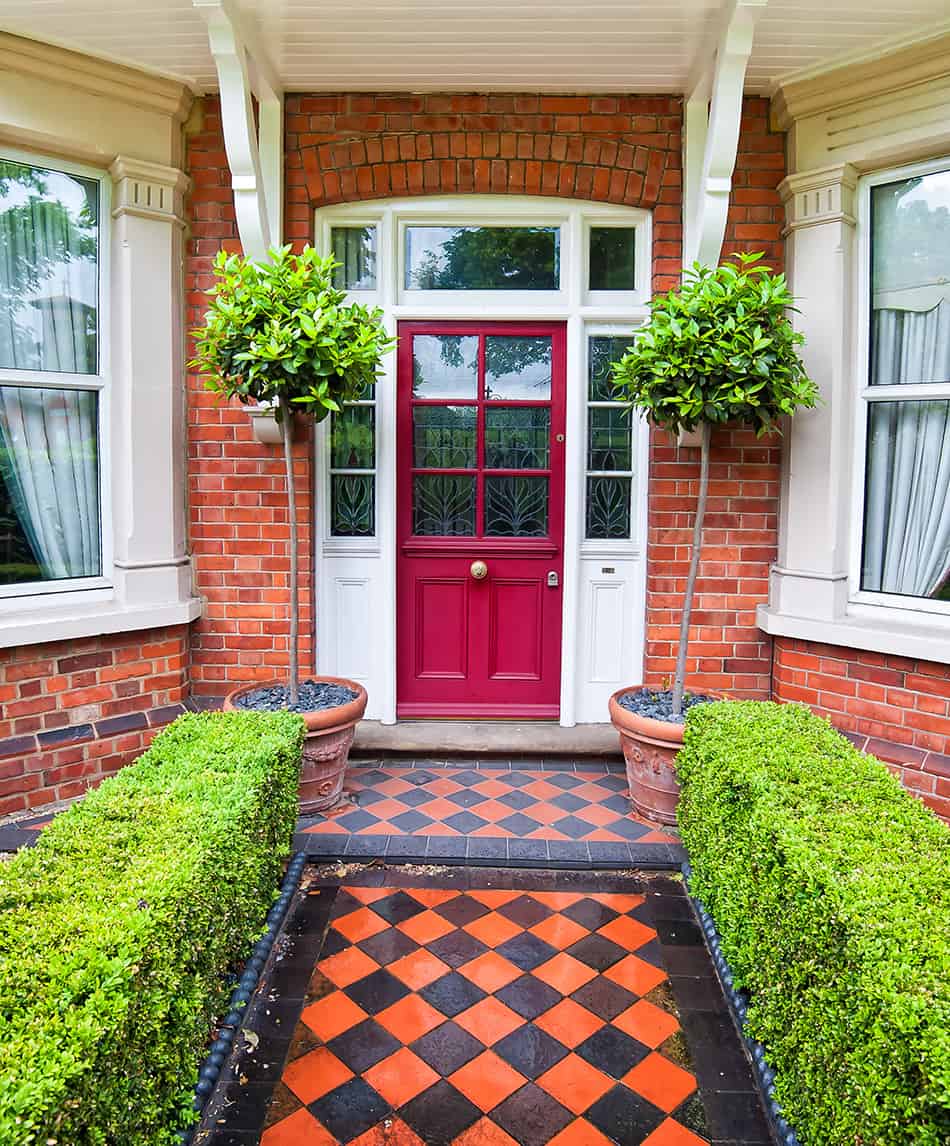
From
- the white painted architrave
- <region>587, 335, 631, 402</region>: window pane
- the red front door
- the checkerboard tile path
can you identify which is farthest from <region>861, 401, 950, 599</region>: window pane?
the checkerboard tile path

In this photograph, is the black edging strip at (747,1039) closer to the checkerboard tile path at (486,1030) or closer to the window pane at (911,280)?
the checkerboard tile path at (486,1030)

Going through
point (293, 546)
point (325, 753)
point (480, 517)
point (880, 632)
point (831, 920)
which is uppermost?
point (480, 517)

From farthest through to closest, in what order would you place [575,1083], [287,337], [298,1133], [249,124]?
[249,124] → [287,337] → [575,1083] → [298,1133]

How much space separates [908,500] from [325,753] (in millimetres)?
2853

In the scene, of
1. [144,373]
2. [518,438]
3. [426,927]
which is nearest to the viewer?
[426,927]

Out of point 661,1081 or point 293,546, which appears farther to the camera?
point 293,546

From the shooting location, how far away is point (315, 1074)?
223 centimetres

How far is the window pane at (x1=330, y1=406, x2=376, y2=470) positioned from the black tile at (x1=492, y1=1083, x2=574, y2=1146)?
3128mm

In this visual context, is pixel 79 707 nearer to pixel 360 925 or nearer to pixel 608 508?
pixel 360 925

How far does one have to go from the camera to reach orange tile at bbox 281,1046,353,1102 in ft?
7.12

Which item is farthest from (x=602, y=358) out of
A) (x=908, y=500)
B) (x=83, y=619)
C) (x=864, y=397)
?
(x=83, y=619)

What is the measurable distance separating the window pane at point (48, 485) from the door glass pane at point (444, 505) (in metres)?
1.59

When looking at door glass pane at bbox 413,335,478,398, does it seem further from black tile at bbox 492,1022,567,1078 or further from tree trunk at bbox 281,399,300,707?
black tile at bbox 492,1022,567,1078

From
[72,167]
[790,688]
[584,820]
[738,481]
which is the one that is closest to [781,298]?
[738,481]
